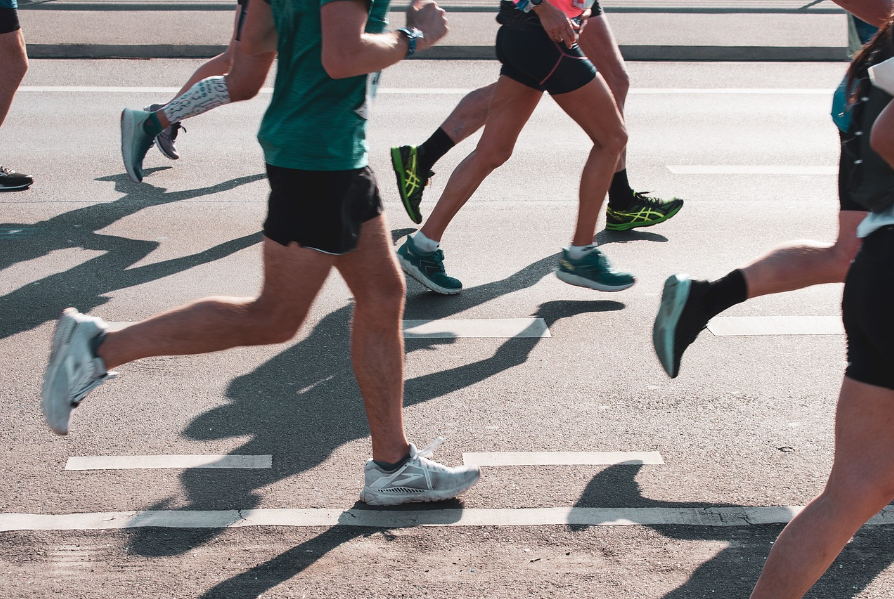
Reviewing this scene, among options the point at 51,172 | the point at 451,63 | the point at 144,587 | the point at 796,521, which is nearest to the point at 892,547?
the point at 796,521

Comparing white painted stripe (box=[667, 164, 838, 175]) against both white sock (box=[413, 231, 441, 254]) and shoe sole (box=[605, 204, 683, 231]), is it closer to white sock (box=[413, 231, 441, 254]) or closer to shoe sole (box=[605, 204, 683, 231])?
shoe sole (box=[605, 204, 683, 231])

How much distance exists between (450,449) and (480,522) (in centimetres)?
49

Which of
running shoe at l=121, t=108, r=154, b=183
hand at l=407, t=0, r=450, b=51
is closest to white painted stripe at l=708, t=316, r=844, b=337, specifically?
hand at l=407, t=0, r=450, b=51

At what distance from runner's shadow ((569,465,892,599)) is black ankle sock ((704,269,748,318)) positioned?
0.66 metres

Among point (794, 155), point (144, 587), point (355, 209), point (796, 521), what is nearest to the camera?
point (796, 521)

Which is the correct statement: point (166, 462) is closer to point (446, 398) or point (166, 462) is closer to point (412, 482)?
point (412, 482)

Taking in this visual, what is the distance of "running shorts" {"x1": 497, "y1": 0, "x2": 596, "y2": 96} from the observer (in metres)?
4.61

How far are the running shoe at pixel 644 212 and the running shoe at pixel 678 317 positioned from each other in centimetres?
251

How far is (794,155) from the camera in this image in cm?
768

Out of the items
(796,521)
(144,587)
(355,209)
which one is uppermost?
(355,209)

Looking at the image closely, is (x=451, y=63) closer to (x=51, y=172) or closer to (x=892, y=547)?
(x=51, y=172)

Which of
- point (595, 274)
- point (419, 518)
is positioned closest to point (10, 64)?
point (595, 274)

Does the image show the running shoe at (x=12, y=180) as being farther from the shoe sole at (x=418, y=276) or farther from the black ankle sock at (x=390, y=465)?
the black ankle sock at (x=390, y=465)

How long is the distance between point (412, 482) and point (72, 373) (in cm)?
107
